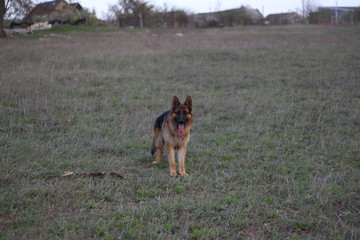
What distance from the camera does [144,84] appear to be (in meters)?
12.0

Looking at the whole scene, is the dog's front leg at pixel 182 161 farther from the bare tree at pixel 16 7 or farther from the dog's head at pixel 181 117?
the bare tree at pixel 16 7

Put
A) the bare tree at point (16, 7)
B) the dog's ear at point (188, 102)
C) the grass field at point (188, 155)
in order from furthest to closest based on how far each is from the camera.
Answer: the bare tree at point (16, 7) → the dog's ear at point (188, 102) → the grass field at point (188, 155)

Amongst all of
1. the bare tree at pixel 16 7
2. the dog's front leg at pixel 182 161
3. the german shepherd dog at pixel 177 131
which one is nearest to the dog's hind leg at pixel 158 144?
the german shepherd dog at pixel 177 131

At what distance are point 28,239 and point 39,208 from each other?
0.65m

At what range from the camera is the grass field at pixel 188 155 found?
3.90 m

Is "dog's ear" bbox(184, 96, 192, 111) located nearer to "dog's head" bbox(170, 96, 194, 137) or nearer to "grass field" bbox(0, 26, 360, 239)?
"dog's head" bbox(170, 96, 194, 137)

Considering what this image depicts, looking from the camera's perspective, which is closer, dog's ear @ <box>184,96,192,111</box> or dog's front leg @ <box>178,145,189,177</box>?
dog's front leg @ <box>178,145,189,177</box>

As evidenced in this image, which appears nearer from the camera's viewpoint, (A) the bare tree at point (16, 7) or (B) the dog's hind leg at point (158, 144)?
(B) the dog's hind leg at point (158, 144)

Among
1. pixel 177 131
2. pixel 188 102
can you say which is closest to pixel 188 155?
pixel 177 131

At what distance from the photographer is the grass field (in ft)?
12.8

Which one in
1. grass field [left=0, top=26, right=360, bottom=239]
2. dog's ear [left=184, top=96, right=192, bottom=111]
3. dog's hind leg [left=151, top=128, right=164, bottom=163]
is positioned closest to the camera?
grass field [left=0, top=26, right=360, bottom=239]

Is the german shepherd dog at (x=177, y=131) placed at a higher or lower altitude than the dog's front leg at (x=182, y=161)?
higher

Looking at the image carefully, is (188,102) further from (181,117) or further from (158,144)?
(158,144)

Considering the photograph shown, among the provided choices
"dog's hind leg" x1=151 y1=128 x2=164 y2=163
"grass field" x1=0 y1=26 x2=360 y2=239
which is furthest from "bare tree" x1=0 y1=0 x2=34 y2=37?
"dog's hind leg" x1=151 y1=128 x2=164 y2=163
